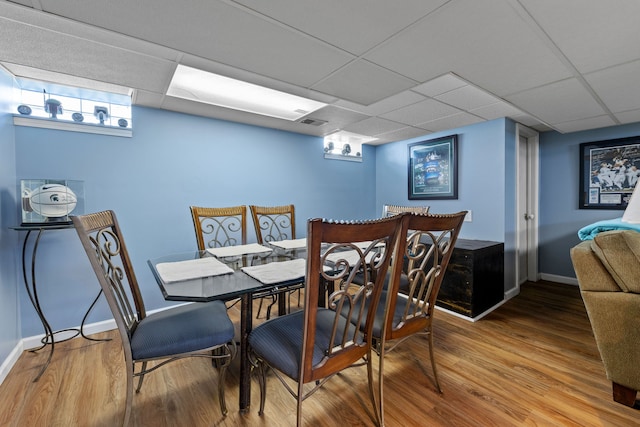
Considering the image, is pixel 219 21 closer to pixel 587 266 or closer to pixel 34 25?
pixel 34 25

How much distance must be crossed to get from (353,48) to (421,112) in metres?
1.48

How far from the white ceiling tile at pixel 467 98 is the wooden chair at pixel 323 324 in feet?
5.87

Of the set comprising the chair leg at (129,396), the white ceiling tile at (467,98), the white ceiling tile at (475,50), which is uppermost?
the white ceiling tile at (467,98)

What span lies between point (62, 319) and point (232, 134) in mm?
2311

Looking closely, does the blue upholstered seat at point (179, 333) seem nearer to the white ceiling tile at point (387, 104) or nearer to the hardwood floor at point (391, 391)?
the hardwood floor at point (391, 391)

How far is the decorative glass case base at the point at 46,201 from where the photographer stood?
1.90 metres

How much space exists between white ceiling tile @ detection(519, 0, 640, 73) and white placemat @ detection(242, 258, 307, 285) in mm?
1730

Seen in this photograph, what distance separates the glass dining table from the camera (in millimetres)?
1226

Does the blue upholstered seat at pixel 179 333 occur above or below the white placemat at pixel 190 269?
below

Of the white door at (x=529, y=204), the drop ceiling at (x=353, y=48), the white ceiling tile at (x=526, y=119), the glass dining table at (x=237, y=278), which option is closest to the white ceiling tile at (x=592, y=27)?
the drop ceiling at (x=353, y=48)

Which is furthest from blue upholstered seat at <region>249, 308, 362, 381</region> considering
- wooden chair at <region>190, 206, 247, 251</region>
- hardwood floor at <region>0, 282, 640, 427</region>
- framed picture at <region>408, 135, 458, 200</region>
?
framed picture at <region>408, 135, 458, 200</region>

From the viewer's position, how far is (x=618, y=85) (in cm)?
213

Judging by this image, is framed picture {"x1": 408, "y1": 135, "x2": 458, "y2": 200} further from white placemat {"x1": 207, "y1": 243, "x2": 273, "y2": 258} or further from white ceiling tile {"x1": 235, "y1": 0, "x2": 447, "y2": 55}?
white placemat {"x1": 207, "y1": 243, "x2": 273, "y2": 258}

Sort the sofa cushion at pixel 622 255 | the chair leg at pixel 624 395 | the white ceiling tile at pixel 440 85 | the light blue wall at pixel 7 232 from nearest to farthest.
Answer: the sofa cushion at pixel 622 255 < the chair leg at pixel 624 395 < the light blue wall at pixel 7 232 < the white ceiling tile at pixel 440 85
